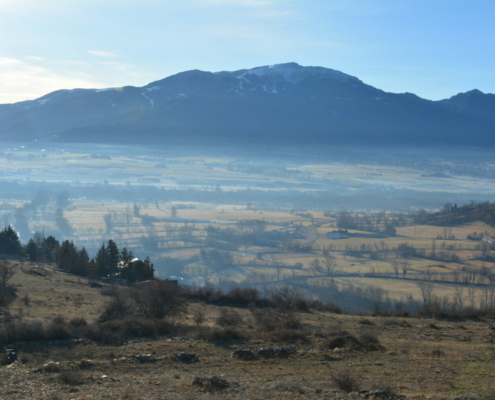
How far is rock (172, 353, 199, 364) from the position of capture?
29.2 feet

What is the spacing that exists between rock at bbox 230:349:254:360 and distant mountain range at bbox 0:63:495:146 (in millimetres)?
115947

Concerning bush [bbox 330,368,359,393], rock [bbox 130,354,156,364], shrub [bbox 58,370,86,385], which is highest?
bush [bbox 330,368,359,393]

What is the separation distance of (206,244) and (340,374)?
4059 cm

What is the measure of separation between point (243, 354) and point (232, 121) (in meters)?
156

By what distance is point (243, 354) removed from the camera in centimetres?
928

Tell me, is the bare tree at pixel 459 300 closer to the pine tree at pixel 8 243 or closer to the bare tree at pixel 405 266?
the bare tree at pixel 405 266

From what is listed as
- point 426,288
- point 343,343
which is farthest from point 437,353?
point 426,288

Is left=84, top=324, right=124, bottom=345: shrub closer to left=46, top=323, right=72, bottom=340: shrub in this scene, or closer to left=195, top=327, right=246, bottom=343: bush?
left=46, top=323, right=72, bottom=340: shrub

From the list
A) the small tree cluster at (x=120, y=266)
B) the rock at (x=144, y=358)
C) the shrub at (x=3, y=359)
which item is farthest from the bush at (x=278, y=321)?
the small tree cluster at (x=120, y=266)

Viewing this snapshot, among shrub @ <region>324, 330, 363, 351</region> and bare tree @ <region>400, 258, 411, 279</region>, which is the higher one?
shrub @ <region>324, 330, 363, 351</region>

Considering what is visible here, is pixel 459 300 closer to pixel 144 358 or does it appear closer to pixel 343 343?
pixel 343 343

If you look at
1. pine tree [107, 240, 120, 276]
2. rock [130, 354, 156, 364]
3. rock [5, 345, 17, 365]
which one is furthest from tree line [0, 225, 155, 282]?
rock [130, 354, 156, 364]

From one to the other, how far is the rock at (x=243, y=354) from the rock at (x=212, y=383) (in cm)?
173

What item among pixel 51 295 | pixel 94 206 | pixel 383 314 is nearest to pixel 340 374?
pixel 383 314
